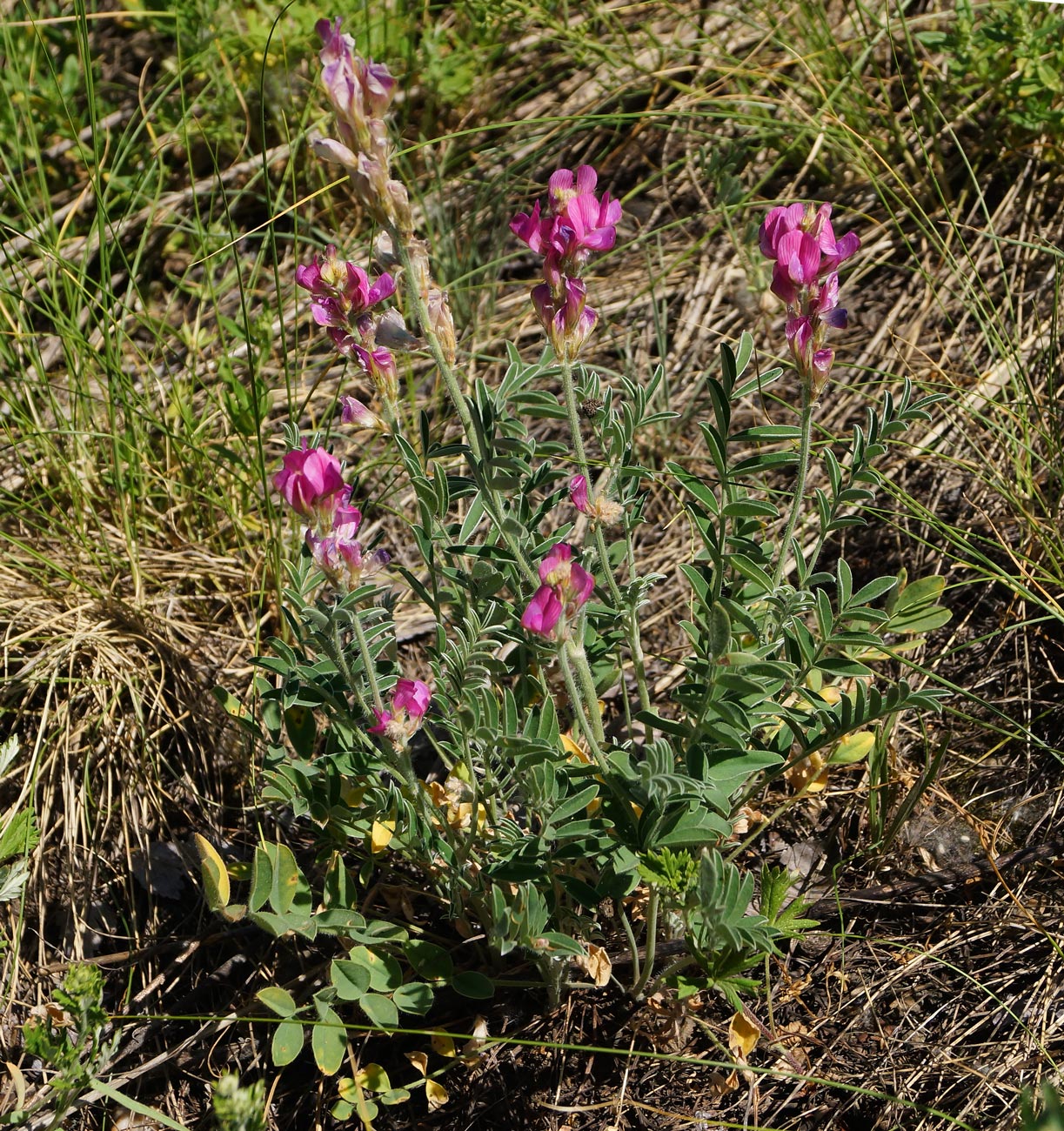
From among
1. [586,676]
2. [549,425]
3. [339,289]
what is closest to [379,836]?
[586,676]

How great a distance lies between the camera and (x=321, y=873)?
2338 mm

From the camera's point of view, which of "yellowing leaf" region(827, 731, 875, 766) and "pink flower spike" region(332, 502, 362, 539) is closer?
"pink flower spike" region(332, 502, 362, 539)

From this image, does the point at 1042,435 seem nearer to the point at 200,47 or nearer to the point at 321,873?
the point at 321,873

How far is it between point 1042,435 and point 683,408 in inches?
35.9

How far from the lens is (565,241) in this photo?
1598mm

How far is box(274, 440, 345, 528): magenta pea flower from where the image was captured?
1.55 meters

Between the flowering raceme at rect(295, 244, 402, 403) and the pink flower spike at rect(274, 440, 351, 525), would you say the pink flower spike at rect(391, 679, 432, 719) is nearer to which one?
the pink flower spike at rect(274, 440, 351, 525)

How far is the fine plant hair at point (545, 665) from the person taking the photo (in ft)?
5.25

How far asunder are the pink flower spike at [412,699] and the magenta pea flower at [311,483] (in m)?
0.32

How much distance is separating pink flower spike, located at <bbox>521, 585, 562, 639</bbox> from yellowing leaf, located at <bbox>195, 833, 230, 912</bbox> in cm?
70

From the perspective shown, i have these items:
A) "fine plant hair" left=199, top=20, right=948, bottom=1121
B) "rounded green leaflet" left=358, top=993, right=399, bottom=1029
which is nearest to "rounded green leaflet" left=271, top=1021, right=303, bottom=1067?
"fine plant hair" left=199, top=20, right=948, bottom=1121

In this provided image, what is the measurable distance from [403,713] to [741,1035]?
2.64 feet

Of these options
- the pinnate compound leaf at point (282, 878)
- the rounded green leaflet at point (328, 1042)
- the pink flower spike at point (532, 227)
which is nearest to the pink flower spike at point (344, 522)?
the pink flower spike at point (532, 227)

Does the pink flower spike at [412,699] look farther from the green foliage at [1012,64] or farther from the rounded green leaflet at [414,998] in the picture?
the green foliage at [1012,64]
